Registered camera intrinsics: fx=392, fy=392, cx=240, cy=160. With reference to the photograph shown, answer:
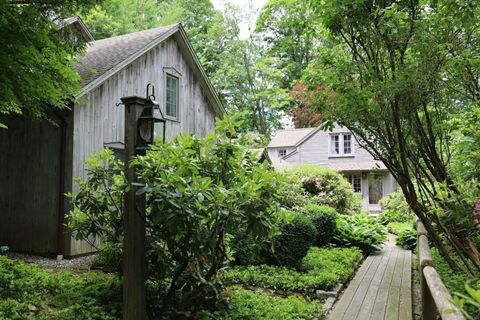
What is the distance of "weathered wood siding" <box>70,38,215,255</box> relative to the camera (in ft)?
30.2

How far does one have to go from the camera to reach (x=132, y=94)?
10852mm

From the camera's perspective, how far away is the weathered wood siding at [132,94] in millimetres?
9200

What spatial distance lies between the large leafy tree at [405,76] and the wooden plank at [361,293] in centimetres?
151

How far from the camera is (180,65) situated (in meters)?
12.9

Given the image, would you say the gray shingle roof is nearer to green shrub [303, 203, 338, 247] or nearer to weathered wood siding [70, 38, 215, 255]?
weathered wood siding [70, 38, 215, 255]

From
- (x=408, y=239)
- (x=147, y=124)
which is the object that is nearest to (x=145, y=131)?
(x=147, y=124)

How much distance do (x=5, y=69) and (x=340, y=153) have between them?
1020 inches

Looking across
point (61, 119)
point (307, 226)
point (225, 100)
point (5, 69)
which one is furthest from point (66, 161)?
point (225, 100)

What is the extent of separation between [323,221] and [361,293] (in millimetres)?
4077

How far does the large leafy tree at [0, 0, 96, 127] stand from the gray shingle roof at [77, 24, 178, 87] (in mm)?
4163

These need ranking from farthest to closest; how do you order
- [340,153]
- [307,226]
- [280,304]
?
1. [340,153]
2. [307,226]
3. [280,304]

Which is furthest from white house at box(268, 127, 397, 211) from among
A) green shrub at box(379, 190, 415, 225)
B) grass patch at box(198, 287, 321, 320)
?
grass patch at box(198, 287, 321, 320)

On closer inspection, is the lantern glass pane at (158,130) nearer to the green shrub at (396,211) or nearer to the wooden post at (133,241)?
the wooden post at (133,241)

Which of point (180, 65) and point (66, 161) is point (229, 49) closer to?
point (180, 65)
